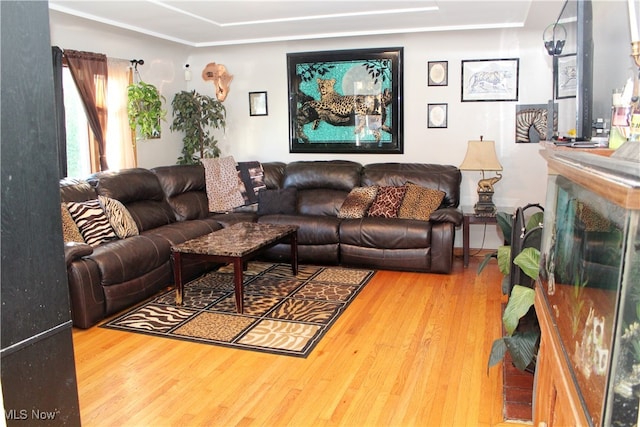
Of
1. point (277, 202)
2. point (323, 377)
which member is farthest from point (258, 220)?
point (323, 377)

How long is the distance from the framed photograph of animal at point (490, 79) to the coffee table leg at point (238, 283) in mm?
3212

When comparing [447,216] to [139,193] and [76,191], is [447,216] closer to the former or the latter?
[139,193]

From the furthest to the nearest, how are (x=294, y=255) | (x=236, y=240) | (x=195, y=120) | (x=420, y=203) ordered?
(x=195, y=120)
(x=420, y=203)
(x=294, y=255)
(x=236, y=240)

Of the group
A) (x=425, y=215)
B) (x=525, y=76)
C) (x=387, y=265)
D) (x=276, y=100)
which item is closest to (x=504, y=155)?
(x=525, y=76)

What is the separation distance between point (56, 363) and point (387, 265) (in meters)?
4.13

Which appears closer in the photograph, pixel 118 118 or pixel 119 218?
pixel 119 218

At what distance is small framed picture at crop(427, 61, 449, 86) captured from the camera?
573cm

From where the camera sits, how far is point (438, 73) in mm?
5754

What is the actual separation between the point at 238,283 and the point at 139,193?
1716mm

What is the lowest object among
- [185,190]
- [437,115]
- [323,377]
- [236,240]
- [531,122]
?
[323,377]

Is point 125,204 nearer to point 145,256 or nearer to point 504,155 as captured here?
point 145,256

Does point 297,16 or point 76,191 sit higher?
point 297,16

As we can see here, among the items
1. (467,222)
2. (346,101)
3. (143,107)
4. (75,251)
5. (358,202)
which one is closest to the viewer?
(75,251)

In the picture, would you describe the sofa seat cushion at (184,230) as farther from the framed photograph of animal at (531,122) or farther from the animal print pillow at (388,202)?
the framed photograph of animal at (531,122)
